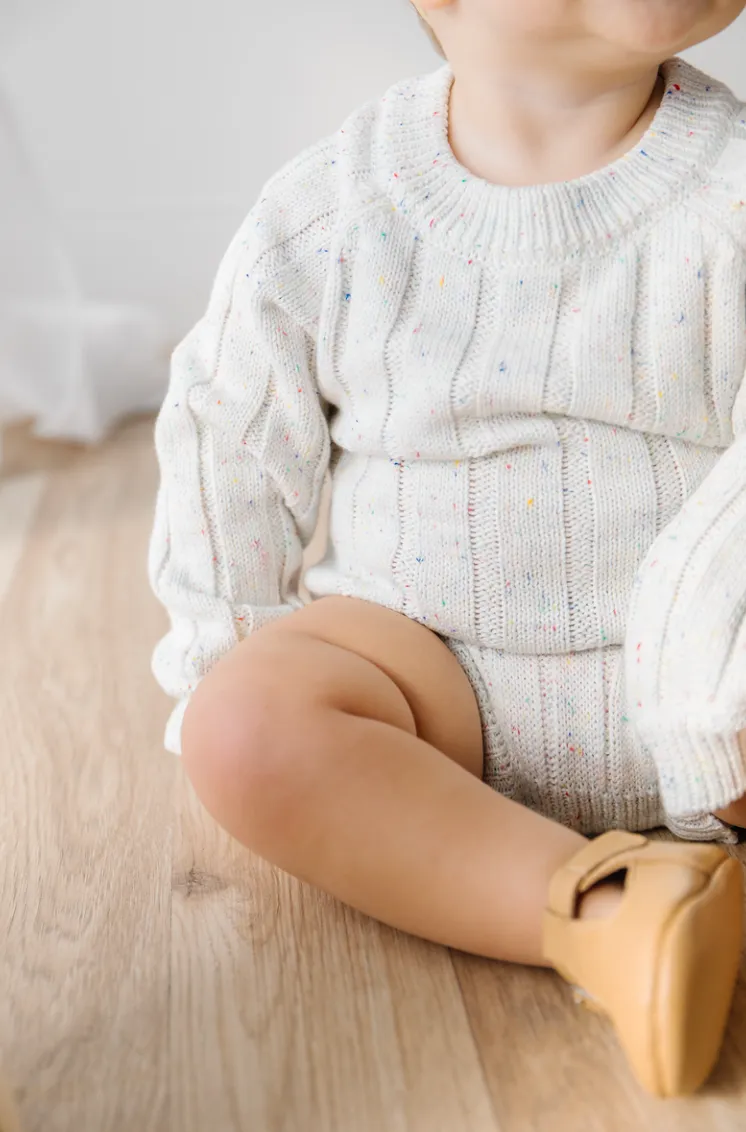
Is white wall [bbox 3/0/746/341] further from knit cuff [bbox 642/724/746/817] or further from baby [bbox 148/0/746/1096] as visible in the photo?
knit cuff [bbox 642/724/746/817]

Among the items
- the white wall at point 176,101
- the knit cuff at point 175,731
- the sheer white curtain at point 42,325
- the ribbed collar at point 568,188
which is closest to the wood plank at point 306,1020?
the knit cuff at point 175,731

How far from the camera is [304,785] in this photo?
65 cm

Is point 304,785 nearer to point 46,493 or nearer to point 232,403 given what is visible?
point 232,403

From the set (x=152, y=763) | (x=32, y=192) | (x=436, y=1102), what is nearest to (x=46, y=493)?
(x=32, y=192)

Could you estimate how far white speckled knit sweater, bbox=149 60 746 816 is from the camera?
73 centimetres

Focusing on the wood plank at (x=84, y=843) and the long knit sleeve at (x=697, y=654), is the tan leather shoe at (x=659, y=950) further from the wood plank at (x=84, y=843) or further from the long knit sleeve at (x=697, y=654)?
the wood plank at (x=84, y=843)

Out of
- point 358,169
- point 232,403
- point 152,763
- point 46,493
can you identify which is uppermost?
point 358,169

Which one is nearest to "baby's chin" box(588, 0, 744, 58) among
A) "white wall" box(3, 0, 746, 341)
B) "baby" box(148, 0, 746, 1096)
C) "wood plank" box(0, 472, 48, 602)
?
"baby" box(148, 0, 746, 1096)

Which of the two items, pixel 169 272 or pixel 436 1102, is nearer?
pixel 436 1102

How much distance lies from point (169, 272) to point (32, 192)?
0.77 ft

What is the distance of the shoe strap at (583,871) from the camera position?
59cm

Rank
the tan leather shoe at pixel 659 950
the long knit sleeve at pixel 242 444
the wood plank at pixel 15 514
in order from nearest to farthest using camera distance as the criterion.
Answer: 1. the tan leather shoe at pixel 659 950
2. the long knit sleeve at pixel 242 444
3. the wood plank at pixel 15 514

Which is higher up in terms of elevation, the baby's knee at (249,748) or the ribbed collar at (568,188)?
the ribbed collar at (568,188)

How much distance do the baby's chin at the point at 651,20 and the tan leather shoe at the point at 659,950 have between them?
1.36 feet
